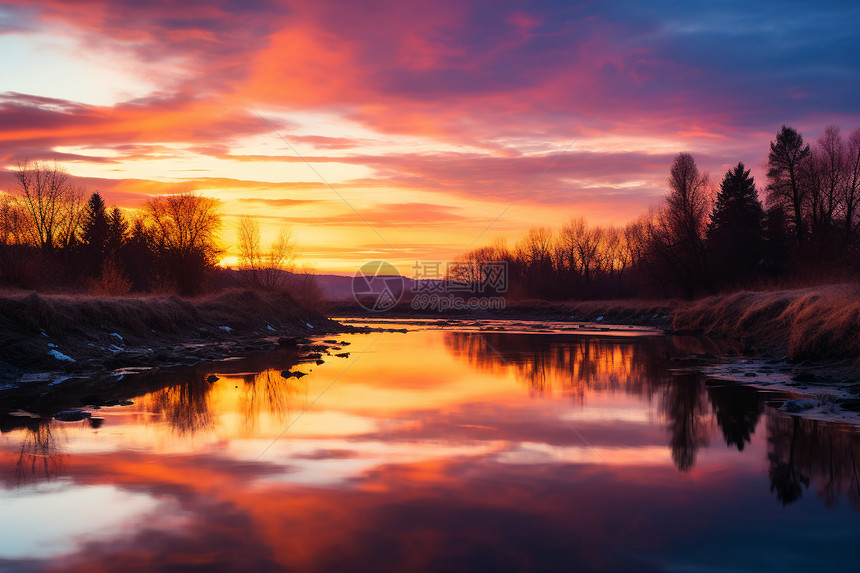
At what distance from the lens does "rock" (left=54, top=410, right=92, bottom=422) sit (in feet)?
36.6

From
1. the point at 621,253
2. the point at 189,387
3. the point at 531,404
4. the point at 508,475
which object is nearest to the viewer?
the point at 508,475

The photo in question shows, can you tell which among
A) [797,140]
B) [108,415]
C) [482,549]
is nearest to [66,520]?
[482,549]

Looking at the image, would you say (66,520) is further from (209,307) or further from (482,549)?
(209,307)

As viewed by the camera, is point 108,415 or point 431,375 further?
point 431,375

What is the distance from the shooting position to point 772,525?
6.29m

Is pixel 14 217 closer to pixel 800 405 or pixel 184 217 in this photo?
pixel 184 217

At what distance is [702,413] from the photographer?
12.2 meters

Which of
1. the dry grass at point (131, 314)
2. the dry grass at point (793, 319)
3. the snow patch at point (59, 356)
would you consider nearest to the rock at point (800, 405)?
the dry grass at point (793, 319)

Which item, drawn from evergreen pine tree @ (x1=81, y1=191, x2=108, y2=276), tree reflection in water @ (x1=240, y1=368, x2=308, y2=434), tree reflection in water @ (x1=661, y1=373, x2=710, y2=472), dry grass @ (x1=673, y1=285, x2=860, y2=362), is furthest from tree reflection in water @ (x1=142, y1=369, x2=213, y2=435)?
evergreen pine tree @ (x1=81, y1=191, x2=108, y2=276)

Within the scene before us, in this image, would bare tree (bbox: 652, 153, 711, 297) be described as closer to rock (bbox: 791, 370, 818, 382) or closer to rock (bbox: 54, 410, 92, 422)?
rock (bbox: 791, 370, 818, 382)

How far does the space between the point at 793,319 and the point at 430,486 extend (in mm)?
22032

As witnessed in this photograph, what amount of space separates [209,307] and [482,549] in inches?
1182

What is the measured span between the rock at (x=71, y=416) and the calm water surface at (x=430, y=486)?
30 cm

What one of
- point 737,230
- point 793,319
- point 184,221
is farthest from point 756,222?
point 184,221
